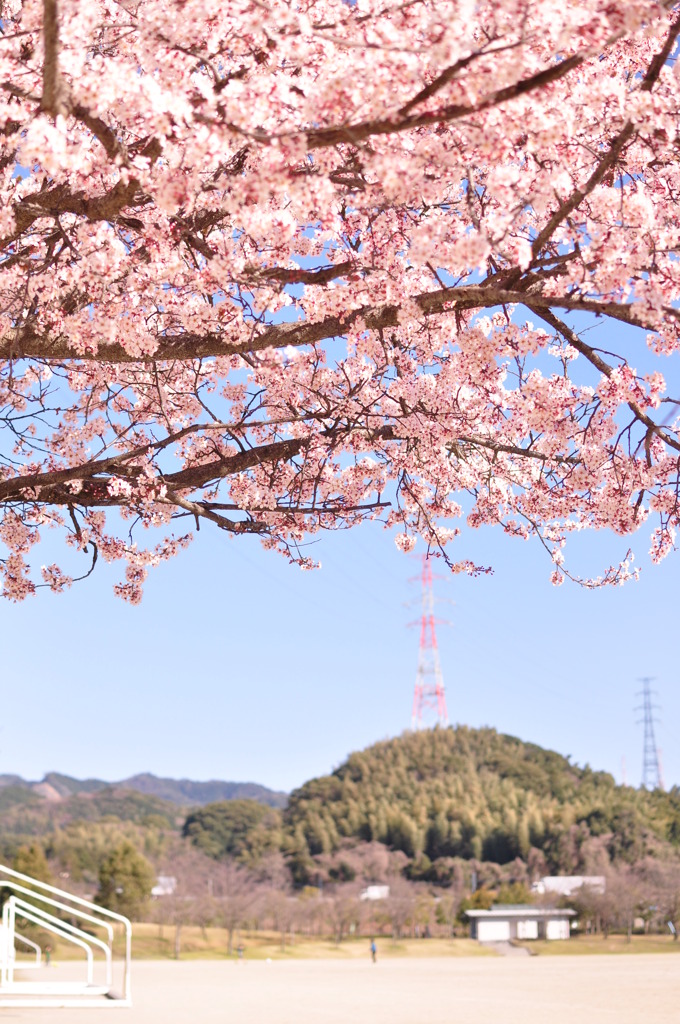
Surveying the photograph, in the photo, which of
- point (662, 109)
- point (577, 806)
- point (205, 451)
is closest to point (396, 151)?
point (662, 109)

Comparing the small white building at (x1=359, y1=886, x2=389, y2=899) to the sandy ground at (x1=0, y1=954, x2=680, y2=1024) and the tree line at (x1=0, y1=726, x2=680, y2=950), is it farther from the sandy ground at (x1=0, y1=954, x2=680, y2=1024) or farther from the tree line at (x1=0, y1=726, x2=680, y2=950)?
the sandy ground at (x1=0, y1=954, x2=680, y2=1024)

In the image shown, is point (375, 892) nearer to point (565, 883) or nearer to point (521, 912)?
point (565, 883)

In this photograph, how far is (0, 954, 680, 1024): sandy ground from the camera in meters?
14.0

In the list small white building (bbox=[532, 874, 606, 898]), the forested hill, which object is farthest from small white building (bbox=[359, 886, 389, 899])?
Result: small white building (bbox=[532, 874, 606, 898])

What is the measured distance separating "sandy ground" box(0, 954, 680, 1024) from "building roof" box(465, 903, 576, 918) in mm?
13327

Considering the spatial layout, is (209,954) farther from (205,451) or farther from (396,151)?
(396,151)

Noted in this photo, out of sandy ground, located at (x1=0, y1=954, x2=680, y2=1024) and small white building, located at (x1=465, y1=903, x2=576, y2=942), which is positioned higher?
sandy ground, located at (x1=0, y1=954, x2=680, y2=1024)

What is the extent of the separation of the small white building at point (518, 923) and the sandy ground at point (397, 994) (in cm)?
1337

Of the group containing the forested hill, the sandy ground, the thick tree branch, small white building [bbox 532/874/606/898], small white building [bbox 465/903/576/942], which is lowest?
small white building [bbox 465/903/576/942]

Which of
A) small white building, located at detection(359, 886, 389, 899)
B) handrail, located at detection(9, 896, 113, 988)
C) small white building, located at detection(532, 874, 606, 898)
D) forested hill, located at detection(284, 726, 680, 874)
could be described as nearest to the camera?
handrail, located at detection(9, 896, 113, 988)

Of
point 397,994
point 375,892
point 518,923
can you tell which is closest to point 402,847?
point 375,892

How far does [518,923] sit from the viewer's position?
149 ft

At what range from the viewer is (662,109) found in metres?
2.83

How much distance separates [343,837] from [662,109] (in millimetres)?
64582
